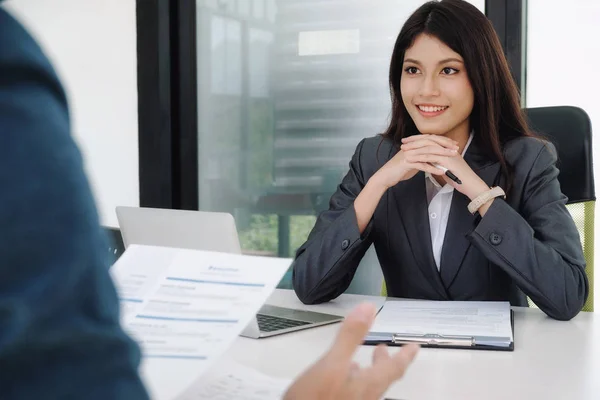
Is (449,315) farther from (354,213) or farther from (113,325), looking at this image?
(113,325)

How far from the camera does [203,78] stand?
331 cm

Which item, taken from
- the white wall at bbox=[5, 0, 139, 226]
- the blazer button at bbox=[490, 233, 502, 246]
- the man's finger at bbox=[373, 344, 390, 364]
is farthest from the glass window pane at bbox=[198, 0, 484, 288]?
the man's finger at bbox=[373, 344, 390, 364]

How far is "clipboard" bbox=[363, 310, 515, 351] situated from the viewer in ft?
4.22

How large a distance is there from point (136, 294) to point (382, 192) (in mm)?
969

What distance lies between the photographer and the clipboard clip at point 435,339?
1290mm

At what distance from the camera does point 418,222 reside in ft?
6.15

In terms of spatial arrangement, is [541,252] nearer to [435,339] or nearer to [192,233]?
Answer: [435,339]

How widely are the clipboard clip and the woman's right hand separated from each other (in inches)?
22.1

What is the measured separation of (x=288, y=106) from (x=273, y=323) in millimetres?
1807

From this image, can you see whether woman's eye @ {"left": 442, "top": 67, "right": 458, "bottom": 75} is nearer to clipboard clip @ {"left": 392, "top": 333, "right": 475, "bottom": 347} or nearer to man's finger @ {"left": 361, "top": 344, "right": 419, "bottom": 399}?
clipboard clip @ {"left": 392, "top": 333, "right": 475, "bottom": 347}

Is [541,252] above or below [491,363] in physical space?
above

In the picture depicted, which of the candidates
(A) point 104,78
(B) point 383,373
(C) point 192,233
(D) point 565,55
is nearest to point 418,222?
(C) point 192,233

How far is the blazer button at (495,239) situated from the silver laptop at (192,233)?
0.41 metres

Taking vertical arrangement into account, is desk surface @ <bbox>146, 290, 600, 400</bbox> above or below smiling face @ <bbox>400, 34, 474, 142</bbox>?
below
